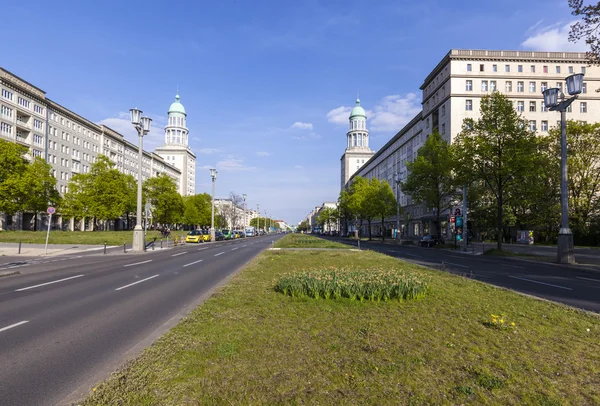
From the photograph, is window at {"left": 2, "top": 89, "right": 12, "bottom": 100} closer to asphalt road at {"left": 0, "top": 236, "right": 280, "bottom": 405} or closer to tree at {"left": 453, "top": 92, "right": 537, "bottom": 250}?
asphalt road at {"left": 0, "top": 236, "right": 280, "bottom": 405}

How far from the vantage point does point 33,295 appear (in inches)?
404

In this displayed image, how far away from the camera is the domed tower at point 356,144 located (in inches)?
6240

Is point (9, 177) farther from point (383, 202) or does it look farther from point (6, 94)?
point (383, 202)

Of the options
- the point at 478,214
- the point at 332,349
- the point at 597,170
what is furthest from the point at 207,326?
the point at 597,170

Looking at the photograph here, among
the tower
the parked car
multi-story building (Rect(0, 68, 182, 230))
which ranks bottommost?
the parked car

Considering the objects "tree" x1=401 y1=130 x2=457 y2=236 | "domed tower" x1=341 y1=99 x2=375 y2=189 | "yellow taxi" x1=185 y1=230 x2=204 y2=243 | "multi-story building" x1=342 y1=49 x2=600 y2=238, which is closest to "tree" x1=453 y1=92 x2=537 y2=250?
"tree" x1=401 y1=130 x2=457 y2=236

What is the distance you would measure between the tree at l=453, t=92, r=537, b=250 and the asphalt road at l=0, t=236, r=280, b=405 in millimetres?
24065

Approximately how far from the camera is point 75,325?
708 centimetres

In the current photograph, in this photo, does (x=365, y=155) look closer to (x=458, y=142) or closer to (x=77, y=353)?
(x=458, y=142)

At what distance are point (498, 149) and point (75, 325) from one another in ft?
99.5

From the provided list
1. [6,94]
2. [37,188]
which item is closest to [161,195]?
[37,188]

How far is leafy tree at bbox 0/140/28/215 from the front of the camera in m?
48.6

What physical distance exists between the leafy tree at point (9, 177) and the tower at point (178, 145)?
108537 mm

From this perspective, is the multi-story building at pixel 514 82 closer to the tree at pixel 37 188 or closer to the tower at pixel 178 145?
the tree at pixel 37 188
